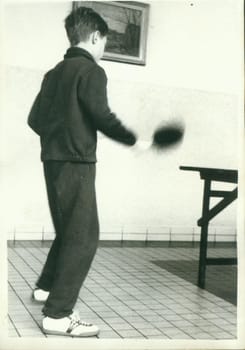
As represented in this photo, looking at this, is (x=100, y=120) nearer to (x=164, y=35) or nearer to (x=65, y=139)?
(x=65, y=139)

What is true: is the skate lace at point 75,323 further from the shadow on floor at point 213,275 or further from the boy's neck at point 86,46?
the boy's neck at point 86,46

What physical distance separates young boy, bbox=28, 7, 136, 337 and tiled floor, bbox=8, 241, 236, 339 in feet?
0.62

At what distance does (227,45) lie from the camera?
2.06 metres

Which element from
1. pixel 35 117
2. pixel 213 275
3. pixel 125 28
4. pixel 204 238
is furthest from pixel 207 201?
pixel 35 117

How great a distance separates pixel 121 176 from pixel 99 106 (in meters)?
1.55

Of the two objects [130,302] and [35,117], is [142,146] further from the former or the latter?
[130,302]

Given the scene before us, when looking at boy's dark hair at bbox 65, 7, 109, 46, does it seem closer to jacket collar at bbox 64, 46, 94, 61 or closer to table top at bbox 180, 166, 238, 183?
jacket collar at bbox 64, 46, 94, 61

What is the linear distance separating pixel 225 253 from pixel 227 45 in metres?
1.85

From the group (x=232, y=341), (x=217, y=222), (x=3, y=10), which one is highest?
(x=3, y=10)

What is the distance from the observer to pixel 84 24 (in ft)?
6.07

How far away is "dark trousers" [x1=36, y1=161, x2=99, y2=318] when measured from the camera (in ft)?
5.88

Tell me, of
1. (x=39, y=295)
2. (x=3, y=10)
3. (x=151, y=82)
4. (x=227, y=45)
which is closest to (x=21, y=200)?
(x=39, y=295)

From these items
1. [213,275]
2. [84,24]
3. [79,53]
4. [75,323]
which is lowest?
[75,323]

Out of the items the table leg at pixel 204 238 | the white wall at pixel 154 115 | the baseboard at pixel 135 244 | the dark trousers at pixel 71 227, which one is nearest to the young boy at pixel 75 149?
the dark trousers at pixel 71 227
